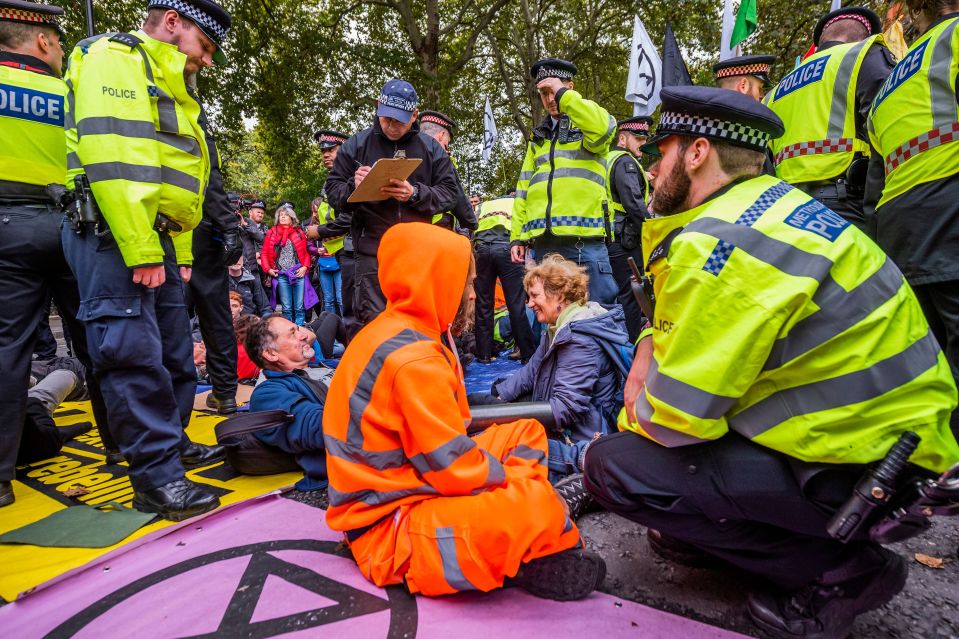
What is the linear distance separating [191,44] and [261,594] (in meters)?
2.60

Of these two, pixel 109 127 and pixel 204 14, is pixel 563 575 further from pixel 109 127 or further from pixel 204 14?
pixel 204 14

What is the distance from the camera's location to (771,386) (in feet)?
4.79

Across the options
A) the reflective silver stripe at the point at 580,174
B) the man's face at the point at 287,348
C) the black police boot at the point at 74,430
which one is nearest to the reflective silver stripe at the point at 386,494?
the man's face at the point at 287,348

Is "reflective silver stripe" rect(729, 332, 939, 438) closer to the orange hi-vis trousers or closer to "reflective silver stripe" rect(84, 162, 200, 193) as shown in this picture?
the orange hi-vis trousers

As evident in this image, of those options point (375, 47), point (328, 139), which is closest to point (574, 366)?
point (328, 139)

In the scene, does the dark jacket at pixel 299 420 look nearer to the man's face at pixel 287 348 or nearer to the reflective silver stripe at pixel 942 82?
the man's face at pixel 287 348

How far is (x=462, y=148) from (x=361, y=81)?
6018mm

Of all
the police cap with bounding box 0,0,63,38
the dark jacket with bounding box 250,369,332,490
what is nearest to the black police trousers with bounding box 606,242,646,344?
the dark jacket with bounding box 250,369,332,490

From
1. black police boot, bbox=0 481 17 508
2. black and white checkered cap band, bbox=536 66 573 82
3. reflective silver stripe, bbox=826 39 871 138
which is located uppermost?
black and white checkered cap band, bbox=536 66 573 82

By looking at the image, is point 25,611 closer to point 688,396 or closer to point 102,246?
point 102,246

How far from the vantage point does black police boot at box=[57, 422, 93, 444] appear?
3672mm

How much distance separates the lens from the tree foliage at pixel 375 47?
12.1 m

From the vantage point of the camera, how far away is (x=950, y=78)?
77.5 inches

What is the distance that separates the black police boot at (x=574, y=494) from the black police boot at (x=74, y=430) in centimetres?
337
